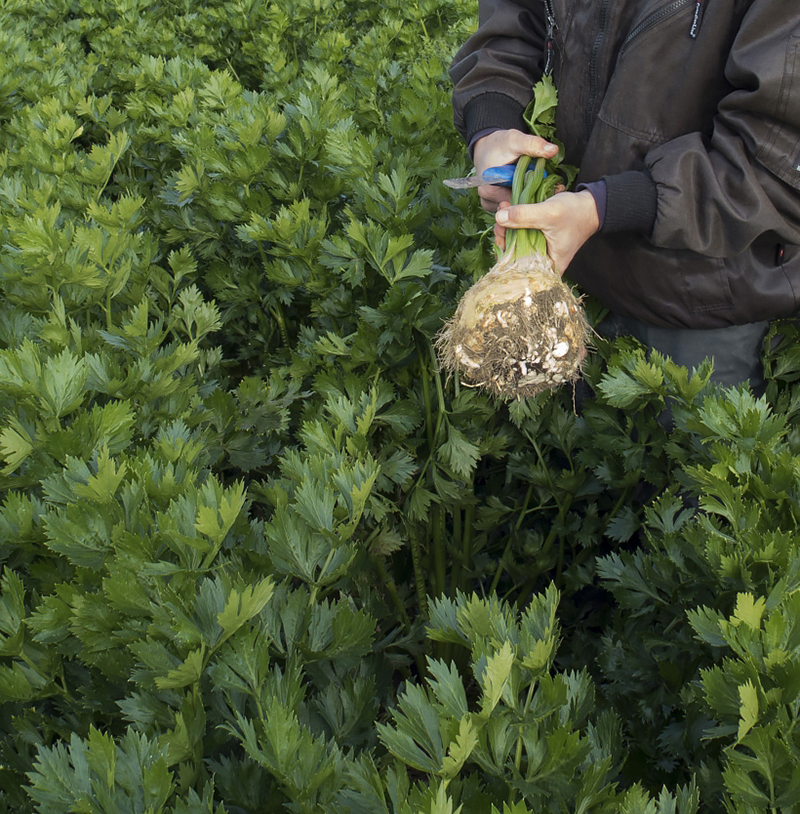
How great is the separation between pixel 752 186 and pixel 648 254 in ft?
1.11

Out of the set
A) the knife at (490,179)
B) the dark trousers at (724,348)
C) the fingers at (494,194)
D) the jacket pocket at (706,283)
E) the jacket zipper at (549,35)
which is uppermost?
the jacket zipper at (549,35)

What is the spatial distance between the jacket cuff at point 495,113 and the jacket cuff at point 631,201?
554 mm

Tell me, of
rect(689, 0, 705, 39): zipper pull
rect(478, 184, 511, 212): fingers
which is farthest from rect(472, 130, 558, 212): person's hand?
rect(689, 0, 705, 39): zipper pull

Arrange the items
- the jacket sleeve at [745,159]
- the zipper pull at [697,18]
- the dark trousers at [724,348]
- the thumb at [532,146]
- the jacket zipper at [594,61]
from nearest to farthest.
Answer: the jacket sleeve at [745,159], the zipper pull at [697,18], the jacket zipper at [594,61], the thumb at [532,146], the dark trousers at [724,348]

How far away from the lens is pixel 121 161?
11.3ft

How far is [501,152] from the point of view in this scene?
2.07 metres

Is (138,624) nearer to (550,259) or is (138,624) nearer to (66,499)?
(66,499)

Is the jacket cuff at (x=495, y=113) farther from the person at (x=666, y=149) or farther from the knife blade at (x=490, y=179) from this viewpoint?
the knife blade at (x=490, y=179)

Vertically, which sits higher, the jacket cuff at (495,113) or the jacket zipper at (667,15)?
the jacket zipper at (667,15)

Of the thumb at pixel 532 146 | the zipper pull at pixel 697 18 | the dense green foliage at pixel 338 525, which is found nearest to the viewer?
the dense green foliage at pixel 338 525

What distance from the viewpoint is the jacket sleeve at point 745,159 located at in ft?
5.15

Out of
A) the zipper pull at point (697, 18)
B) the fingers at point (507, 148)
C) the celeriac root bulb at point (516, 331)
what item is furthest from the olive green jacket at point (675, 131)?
the celeriac root bulb at point (516, 331)

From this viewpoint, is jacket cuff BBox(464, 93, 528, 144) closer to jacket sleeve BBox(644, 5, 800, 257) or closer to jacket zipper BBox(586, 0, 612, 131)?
jacket zipper BBox(586, 0, 612, 131)

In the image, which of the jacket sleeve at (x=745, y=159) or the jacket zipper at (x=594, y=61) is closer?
the jacket sleeve at (x=745, y=159)
